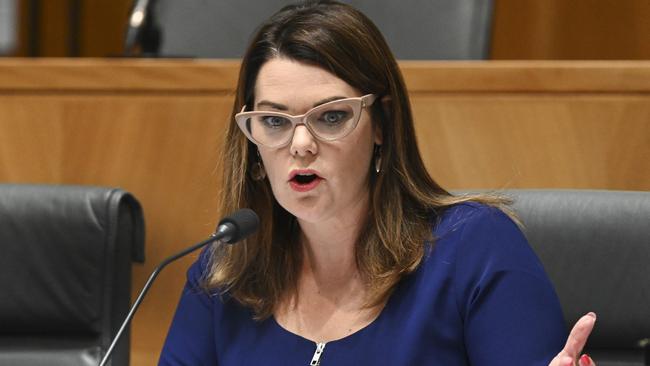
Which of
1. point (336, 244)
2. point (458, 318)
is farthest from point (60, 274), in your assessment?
point (458, 318)

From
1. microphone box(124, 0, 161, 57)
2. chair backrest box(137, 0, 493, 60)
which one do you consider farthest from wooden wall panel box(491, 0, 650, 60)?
microphone box(124, 0, 161, 57)

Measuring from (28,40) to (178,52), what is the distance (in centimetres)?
40

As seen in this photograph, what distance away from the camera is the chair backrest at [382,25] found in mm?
1219

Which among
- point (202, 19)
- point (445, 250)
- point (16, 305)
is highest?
point (202, 19)

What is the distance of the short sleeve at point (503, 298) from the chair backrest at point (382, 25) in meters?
0.44

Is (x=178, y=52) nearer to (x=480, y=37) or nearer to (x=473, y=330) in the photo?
(x=480, y=37)

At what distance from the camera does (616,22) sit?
1.27 meters

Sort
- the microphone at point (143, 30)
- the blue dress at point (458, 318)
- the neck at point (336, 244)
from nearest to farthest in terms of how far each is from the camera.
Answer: the blue dress at point (458, 318) < the neck at point (336, 244) < the microphone at point (143, 30)

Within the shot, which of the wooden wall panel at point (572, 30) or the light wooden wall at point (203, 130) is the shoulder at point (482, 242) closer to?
the light wooden wall at point (203, 130)

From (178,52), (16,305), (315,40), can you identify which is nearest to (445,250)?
(315,40)

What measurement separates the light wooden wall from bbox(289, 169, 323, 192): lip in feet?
0.73

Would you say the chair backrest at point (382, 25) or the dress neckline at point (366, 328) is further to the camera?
the chair backrest at point (382, 25)

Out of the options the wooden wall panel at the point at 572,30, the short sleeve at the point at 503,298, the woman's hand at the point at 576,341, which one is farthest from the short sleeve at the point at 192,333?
the wooden wall panel at the point at 572,30

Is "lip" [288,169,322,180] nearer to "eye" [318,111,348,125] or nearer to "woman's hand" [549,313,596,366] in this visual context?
"eye" [318,111,348,125]
